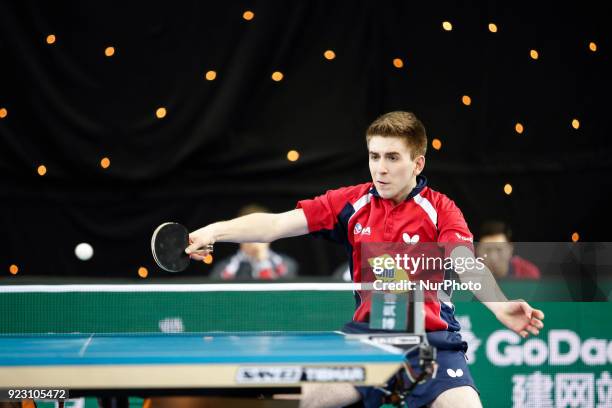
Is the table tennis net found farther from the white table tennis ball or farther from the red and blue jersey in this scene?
the red and blue jersey

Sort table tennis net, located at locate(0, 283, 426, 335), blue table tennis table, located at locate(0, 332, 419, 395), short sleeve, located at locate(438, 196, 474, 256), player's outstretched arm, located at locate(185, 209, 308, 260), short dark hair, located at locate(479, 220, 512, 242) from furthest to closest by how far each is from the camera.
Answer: short dark hair, located at locate(479, 220, 512, 242)
table tennis net, located at locate(0, 283, 426, 335)
short sleeve, located at locate(438, 196, 474, 256)
player's outstretched arm, located at locate(185, 209, 308, 260)
blue table tennis table, located at locate(0, 332, 419, 395)

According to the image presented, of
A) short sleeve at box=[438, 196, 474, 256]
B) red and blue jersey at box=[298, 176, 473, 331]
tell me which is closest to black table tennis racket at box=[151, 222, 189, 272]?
red and blue jersey at box=[298, 176, 473, 331]

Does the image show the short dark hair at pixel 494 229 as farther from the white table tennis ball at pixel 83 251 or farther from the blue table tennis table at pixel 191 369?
the blue table tennis table at pixel 191 369

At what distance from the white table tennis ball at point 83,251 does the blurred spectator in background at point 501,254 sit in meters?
2.64

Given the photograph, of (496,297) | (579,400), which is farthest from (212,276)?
(496,297)

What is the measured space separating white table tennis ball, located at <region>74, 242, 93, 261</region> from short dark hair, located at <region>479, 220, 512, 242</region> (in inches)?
107

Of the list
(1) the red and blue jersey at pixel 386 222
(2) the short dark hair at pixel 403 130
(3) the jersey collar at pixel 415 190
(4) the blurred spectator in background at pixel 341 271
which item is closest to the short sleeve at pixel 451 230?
(1) the red and blue jersey at pixel 386 222

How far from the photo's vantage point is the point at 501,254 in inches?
248

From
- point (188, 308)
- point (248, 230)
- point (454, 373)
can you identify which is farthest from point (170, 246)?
point (188, 308)

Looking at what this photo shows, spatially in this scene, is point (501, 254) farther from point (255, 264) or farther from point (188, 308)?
point (188, 308)

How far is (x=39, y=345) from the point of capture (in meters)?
3.14

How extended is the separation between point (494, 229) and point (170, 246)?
11.1 ft

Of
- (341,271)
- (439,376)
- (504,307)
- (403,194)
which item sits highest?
(341,271)

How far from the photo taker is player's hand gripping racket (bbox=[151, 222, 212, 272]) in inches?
145
